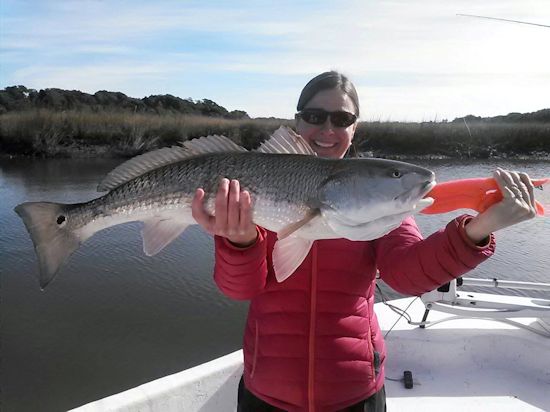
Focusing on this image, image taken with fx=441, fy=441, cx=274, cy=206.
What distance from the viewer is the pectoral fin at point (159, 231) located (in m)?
2.42

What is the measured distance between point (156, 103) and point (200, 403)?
55409mm

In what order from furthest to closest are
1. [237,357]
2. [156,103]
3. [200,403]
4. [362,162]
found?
[156,103] < [237,357] < [200,403] < [362,162]

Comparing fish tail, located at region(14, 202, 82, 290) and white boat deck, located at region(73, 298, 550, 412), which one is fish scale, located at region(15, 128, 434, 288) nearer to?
fish tail, located at region(14, 202, 82, 290)

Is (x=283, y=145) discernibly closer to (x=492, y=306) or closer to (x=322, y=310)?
(x=322, y=310)

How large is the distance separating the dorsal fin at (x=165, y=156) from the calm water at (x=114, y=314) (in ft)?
14.7

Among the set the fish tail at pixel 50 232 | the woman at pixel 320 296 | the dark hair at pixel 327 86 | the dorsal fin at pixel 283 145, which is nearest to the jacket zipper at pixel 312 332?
the woman at pixel 320 296

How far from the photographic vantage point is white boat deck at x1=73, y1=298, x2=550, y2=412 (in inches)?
136

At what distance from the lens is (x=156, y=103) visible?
54938mm

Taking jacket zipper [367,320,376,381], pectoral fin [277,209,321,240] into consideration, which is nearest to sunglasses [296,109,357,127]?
pectoral fin [277,209,321,240]

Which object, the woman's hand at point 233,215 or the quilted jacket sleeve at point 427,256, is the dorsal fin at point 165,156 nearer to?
the woman's hand at point 233,215

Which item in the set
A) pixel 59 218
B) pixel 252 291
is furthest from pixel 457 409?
pixel 59 218

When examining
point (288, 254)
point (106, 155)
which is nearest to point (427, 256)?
point (288, 254)

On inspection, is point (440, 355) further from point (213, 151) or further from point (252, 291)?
point (213, 151)

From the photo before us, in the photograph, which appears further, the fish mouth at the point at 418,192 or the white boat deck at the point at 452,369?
the white boat deck at the point at 452,369
